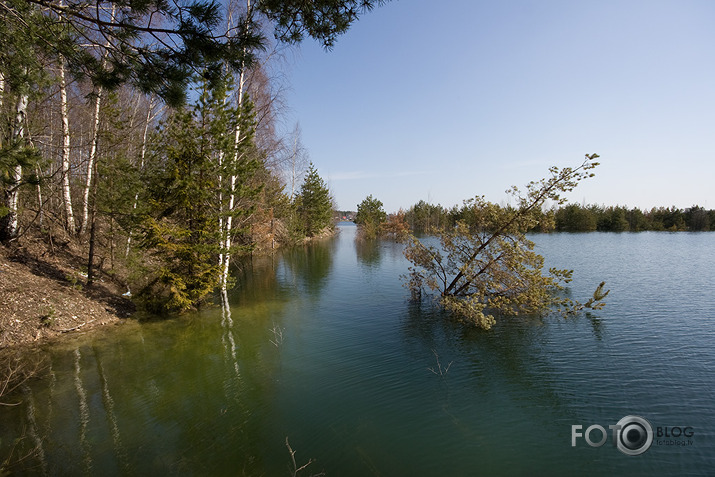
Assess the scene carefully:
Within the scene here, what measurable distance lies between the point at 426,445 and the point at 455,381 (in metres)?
2.20

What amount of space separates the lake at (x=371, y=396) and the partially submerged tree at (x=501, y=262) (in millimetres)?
746

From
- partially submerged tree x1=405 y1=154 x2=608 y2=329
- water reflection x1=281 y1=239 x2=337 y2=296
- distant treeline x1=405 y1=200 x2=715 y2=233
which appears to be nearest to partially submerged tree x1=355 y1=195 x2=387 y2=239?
distant treeline x1=405 y1=200 x2=715 y2=233

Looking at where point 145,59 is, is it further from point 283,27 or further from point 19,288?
point 19,288

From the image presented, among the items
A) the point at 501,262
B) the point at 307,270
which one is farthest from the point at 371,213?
the point at 501,262

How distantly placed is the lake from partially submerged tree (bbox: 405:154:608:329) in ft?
2.45

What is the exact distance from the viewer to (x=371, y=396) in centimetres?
624

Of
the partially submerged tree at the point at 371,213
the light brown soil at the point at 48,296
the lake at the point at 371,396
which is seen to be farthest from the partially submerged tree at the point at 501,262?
Result: the partially submerged tree at the point at 371,213

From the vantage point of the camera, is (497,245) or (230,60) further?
(497,245)

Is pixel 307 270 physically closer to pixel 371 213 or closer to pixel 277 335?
pixel 277 335

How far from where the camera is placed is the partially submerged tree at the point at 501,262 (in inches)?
388

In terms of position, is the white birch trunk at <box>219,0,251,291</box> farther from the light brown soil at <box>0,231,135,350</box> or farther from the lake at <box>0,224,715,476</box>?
the light brown soil at <box>0,231,135,350</box>

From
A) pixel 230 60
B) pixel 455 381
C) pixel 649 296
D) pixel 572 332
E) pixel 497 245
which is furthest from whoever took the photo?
pixel 649 296

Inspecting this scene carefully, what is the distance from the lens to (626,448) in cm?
485

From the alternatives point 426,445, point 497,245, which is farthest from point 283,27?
point 497,245
